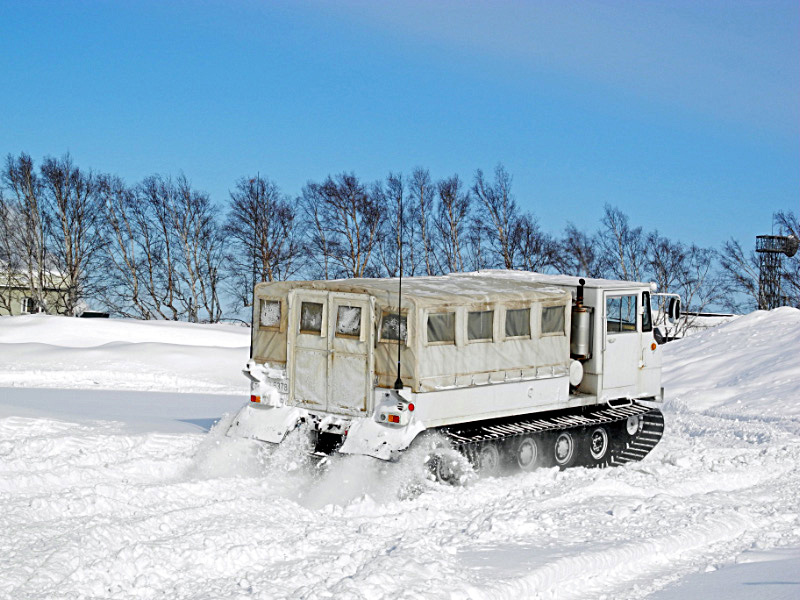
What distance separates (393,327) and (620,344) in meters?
3.90

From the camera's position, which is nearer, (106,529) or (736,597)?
(736,597)

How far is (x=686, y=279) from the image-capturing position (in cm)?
4866

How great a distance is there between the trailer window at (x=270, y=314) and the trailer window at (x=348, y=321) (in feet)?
3.06

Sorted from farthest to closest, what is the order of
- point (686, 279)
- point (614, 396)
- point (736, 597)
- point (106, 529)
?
point (686, 279) → point (614, 396) → point (106, 529) → point (736, 597)

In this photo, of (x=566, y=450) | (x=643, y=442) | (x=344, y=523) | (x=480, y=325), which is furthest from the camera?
(x=643, y=442)

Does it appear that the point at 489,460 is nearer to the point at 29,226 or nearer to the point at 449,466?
the point at 449,466

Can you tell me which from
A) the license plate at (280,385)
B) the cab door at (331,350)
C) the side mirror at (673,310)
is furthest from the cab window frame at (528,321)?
the license plate at (280,385)

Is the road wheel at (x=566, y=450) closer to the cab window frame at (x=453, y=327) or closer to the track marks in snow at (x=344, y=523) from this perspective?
the track marks in snow at (x=344, y=523)

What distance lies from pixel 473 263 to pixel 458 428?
31768 mm

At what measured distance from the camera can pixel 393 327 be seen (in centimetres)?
994

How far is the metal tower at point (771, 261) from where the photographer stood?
4753 centimetres

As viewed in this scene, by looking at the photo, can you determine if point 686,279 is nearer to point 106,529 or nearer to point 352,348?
point 352,348

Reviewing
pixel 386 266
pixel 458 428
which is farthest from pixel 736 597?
pixel 386 266

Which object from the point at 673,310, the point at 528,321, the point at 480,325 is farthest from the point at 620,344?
the point at 480,325
